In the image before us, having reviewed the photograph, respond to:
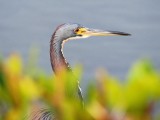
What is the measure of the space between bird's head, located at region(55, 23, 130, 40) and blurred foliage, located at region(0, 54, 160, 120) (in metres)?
1.93

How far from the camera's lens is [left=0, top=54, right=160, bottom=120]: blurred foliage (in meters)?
0.27

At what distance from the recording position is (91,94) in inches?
11.9

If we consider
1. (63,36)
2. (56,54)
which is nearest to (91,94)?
(56,54)

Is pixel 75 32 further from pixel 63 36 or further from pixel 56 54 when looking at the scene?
pixel 56 54

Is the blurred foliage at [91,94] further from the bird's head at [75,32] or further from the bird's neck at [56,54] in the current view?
the bird's head at [75,32]

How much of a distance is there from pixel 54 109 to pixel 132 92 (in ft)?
0.18

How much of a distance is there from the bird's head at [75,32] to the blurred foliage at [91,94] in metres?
1.93

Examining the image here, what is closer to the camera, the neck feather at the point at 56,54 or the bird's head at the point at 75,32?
the neck feather at the point at 56,54

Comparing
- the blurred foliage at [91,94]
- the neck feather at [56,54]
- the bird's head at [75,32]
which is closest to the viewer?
the blurred foliage at [91,94]

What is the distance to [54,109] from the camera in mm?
298

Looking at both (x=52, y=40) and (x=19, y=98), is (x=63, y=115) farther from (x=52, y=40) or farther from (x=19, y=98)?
(x=52, y=40)

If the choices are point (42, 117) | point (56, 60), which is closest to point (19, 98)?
point (42, 117)

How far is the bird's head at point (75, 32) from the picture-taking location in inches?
88.5

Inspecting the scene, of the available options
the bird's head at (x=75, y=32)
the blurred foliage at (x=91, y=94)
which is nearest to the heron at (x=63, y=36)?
the bird's head at (x=75, y=32)
